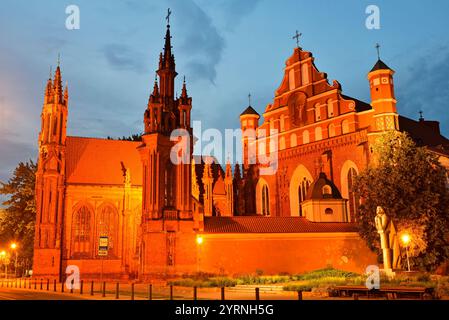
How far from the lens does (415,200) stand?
32.7 meters

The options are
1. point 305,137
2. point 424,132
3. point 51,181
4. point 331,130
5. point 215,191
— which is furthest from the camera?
point 424,132

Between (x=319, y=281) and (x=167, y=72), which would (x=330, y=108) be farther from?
(x=319, y=281)

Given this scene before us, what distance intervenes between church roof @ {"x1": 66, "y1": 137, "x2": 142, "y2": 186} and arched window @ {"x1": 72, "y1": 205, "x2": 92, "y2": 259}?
130 inches

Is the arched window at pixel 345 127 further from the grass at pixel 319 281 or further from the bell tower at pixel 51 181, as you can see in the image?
the bell tower at pixel 51 181

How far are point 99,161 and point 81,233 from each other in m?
8.41

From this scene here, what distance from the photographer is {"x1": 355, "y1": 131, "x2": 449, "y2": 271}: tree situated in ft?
107

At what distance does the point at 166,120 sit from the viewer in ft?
120

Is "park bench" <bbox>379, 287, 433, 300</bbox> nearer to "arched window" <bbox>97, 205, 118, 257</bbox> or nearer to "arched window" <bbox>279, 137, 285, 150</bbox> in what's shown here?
"arched window" <bbox>279, 137, 285, 150</bbox>

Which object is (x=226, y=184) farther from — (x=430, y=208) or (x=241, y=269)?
(x=430, y=208)

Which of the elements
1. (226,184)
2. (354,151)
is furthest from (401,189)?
(226,184)

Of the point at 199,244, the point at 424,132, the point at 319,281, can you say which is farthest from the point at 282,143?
the point at 319,281

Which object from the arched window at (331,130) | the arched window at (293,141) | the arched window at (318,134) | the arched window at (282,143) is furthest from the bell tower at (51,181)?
the arched window at (331,130)

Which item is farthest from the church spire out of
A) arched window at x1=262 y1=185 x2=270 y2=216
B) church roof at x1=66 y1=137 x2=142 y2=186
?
arched window at x1=262 y1=185 x2=270 y2=216

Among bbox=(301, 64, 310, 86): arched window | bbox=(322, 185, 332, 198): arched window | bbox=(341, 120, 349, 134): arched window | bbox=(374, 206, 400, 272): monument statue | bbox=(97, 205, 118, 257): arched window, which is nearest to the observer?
bbox=(374, 206, 400, 272): monument statue
